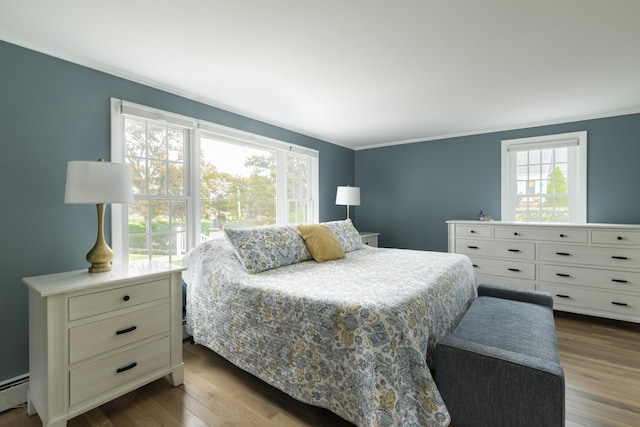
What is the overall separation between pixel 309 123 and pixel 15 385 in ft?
11.3

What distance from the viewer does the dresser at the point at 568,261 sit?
9.71 feet

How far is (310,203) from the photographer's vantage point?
439cm

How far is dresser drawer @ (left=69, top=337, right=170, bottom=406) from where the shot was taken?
161cm

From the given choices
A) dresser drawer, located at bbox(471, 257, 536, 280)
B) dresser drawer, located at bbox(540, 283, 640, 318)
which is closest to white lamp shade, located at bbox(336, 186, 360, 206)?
dresser drawer, located at bbox(471, 257, 536, 280)

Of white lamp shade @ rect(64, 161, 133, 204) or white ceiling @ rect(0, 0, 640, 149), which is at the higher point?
white ceiling @ rect(0, 0, 640, 149)

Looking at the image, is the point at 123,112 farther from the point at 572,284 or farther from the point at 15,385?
the point at 572,284

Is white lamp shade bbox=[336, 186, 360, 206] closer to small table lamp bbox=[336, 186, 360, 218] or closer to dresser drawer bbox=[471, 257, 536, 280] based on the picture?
small table lamp bbox=[336, 186, 360, 218]

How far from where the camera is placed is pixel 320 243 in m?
2.81

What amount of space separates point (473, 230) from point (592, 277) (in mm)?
1202

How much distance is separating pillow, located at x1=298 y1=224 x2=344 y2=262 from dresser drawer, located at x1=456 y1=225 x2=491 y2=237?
1.85m

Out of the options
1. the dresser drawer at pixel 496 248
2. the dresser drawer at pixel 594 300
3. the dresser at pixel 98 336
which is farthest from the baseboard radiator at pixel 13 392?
the dresser drawer at pixel 594 300

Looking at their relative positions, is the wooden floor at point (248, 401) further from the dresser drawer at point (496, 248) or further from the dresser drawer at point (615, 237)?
the dresser drawer at point (496, 248)

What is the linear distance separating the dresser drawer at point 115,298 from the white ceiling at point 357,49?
1.57 m

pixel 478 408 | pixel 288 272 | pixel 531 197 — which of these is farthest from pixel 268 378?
pixel 531 197
